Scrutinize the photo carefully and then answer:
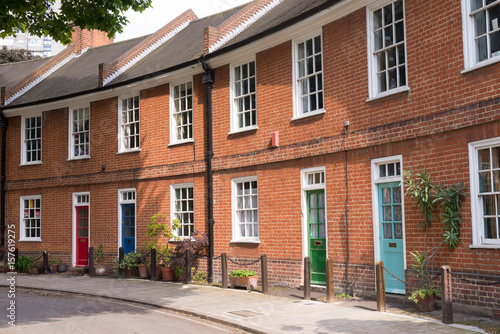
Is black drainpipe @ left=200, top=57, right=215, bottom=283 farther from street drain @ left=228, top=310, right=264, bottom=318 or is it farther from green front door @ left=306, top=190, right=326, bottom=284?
street drain @ left=228, top=310, right=264, bottom=318

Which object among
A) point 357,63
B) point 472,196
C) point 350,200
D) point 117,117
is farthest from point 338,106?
point 117,117

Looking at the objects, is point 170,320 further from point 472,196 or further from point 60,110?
point 60,110

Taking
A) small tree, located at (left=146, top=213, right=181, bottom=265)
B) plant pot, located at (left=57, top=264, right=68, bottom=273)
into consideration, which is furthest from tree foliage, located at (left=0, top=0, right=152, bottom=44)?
plant pot, located at (left=57, top=264, right=68, bottom=273)

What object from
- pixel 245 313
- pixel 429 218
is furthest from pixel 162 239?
pixel 429 218

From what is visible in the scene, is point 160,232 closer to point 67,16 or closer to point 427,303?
point 67,16

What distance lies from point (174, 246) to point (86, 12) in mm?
7725

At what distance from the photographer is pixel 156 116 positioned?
17219mm

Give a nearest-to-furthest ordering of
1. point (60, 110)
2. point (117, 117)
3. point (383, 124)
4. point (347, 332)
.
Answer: point (347, 332) → point (383, 124) → point (117, 117) → point (60, 110)

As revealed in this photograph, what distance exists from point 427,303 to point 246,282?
4.85 meters

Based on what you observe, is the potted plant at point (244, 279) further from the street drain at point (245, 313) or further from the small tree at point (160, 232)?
the small tree at point (160, 232)

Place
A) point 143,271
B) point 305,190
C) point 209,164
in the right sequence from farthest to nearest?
point 143,271, point 209,164, point 305,190

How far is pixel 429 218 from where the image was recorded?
32.3ft

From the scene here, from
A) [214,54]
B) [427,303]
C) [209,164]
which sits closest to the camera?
[427,303]

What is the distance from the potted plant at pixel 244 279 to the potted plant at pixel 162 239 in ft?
9.62
